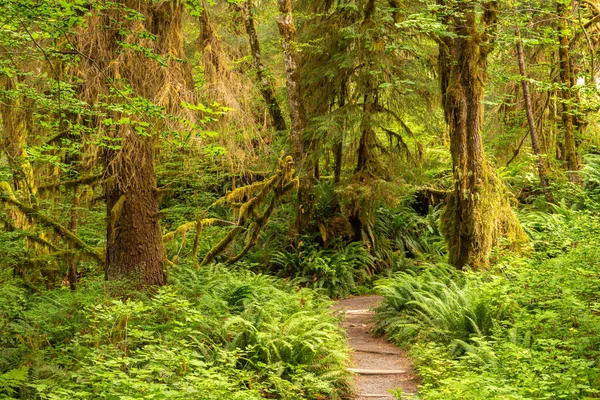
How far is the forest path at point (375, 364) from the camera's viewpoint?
7.03 meters

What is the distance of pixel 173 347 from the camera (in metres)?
5.88

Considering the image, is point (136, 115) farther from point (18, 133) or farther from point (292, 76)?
point (292, 76)

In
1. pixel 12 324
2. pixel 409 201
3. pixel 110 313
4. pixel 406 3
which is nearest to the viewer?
pixel 110 313

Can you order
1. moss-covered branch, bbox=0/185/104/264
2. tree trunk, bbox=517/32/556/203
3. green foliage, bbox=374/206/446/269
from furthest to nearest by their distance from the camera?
green foliage, bbox=374/206/446/269, tree trunk, bbox=517/32/556/203, moss-covered branch, bbox=0/185/104/264

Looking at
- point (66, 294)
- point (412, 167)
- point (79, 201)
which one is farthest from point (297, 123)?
point (66, 294)

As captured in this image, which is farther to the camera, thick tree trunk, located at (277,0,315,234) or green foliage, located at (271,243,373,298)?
green foliage, located at (271,243,373,298)

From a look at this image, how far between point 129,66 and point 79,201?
3.19 metres

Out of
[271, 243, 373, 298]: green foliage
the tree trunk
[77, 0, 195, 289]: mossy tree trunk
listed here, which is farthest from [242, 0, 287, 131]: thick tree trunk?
[77, 0, 195, 289]: mossy tree trunk

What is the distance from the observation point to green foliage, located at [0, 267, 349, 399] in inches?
200

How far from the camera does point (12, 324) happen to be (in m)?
7.11

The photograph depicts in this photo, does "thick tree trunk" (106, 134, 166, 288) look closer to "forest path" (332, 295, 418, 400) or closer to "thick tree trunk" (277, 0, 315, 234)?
"forest path" (332, 295, 418, 400)

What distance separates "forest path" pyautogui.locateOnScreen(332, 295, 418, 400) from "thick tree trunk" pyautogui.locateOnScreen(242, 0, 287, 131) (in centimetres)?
751

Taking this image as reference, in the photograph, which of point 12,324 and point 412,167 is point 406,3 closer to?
point 412,167

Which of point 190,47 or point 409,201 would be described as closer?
point 190,47
